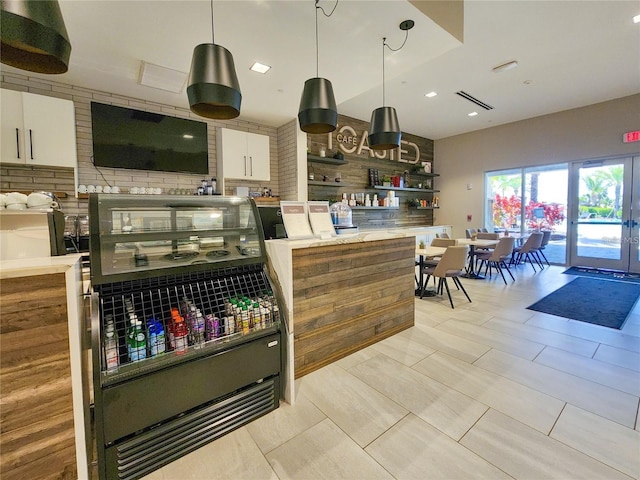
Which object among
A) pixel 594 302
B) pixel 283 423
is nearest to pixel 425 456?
pixel 283 423

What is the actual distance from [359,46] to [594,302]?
457 cm

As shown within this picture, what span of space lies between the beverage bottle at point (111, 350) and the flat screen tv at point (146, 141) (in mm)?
3560

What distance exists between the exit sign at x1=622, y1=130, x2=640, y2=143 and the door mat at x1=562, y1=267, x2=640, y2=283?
263 centimetres

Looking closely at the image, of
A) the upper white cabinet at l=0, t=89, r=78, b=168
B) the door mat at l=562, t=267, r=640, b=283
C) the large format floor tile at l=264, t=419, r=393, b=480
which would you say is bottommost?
the large format floor tile at l=264, t=419, r=393, b=480

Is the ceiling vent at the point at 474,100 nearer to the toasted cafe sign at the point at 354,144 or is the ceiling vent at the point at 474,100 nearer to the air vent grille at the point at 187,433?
the toasted cafe sign at the point at 354,144

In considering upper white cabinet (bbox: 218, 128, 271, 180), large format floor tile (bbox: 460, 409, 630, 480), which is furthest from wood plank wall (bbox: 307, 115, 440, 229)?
large format floor tile (bbox: 460, 409, 630, 480)

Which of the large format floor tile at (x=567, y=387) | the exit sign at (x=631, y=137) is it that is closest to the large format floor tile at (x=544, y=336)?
the large format floor tile at (x=567, y=387)

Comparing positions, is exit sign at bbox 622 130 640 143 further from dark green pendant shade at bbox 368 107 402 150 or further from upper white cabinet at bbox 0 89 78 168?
upper white cabinet at bbox 0 89 78 168

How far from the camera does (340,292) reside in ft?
8.02

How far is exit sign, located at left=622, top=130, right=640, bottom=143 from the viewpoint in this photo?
5.60 m

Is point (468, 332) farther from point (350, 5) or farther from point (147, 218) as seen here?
point (350, 5)

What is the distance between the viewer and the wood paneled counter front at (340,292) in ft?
6.82

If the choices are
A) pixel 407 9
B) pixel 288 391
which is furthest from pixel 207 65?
pixel 288 391

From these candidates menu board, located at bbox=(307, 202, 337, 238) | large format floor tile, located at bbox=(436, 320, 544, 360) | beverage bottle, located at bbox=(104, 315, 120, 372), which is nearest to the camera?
beverage bottle, located at bbox=(104, 315, 120, 372)
